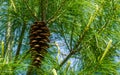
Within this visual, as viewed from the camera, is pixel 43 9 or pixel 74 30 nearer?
pixel 43 9

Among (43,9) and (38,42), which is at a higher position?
(43,9)

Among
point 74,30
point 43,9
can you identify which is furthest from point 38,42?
point 74,30

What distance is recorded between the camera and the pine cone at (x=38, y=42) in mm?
1893

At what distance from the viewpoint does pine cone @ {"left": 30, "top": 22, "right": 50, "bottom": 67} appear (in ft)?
6.21

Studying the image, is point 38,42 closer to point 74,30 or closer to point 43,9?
point 43,9

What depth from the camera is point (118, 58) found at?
2.24 m

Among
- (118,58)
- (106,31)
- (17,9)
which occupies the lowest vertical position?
(118,58)

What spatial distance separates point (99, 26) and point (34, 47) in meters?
0.42

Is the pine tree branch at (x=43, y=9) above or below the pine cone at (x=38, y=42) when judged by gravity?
above

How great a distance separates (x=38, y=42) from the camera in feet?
6.29

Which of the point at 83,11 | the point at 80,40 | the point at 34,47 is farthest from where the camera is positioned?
the point at 83,11

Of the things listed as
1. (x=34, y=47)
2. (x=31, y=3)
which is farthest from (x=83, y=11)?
(x=34, y=47)

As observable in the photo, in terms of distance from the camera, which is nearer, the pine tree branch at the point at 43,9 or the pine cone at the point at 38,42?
the pine cone at the point at 38,42

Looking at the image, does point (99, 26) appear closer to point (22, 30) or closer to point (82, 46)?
point (82, 46)
